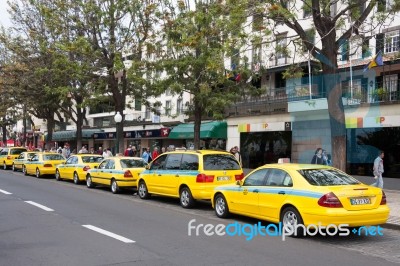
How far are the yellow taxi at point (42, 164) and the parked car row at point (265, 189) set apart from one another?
27.5 ft

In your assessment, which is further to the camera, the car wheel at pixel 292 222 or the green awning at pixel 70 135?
the green awning at pixel 70 135

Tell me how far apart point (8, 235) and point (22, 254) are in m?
1.65

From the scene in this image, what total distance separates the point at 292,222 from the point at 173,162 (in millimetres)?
5658

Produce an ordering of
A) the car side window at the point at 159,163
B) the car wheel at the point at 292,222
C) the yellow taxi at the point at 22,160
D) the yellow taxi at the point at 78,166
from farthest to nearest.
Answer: the yellow taxi at the point at 22,160 → the yellow taxi at the point at 78,166 → the car side window at the point at 159,163 → the car wheel at the point at 292,222

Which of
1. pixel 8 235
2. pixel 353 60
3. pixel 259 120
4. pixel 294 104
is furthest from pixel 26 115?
pixel 8 235

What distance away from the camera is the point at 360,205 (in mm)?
8359

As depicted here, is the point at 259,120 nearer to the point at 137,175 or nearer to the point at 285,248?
the point at 137,175

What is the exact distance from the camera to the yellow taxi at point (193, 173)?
12.5 m

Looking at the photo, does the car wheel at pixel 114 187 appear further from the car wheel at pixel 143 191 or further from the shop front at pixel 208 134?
the shop front at pixel 208 134

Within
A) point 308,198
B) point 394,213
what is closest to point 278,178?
point 308,198

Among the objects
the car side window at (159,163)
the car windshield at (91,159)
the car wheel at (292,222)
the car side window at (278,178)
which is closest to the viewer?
the car wheel at (292,222)

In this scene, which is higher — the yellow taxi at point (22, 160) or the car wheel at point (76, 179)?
the yellow taxi at point (22, 160)

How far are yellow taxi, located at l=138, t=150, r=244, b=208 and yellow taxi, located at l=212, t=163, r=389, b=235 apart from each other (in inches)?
86.7

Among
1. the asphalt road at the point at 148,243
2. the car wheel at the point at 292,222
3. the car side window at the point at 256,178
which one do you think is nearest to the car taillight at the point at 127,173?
the asphalt road at the point at 148,243
